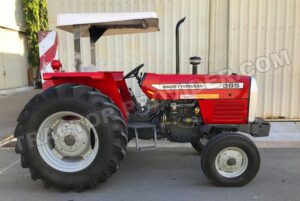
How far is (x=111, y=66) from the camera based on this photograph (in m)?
6.99

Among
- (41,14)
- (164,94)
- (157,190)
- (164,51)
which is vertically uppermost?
(41,14)

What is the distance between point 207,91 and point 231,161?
34.1 inches

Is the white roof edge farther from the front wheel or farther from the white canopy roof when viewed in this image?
the front wheel

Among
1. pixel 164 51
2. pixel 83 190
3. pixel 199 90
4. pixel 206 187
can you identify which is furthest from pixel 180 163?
pixel 164 51

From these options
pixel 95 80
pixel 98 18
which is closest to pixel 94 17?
pixel 98 18

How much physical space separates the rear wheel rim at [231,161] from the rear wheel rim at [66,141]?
4.73 ft

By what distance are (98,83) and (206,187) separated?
1.74 m

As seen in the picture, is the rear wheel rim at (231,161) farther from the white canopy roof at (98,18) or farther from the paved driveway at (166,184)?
the white canopy roof at (98,18)

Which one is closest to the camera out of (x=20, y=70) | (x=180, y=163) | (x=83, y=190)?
(x=83, y=190)

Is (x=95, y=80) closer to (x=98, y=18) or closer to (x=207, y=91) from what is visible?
(x=98, y=18)

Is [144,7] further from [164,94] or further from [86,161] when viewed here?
[86,161]

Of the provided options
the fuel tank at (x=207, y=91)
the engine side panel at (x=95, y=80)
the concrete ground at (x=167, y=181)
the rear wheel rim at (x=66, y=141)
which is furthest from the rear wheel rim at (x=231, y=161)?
the rear wheel rim at (x=66, y=141)

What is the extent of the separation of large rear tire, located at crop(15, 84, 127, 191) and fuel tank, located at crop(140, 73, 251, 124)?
0.61m

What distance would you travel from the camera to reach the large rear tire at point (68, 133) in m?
3.75
